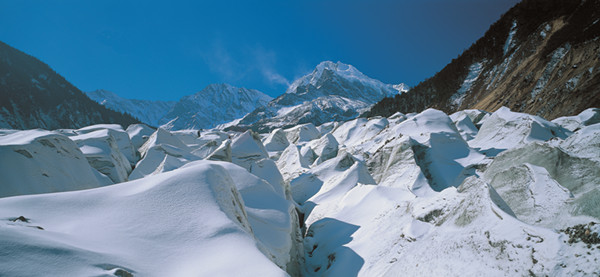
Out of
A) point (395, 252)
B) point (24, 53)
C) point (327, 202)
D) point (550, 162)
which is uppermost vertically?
point (24, 53)

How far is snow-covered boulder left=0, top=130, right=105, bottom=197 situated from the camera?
1030 cm

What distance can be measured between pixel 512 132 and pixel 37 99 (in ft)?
478

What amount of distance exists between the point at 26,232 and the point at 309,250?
1049cm

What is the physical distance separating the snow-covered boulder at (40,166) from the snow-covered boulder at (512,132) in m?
27.6

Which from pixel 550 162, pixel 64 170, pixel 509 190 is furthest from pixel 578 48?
pixel 64 170

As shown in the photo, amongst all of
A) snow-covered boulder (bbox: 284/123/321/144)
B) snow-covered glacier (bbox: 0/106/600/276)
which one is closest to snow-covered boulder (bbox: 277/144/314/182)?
snow-covered glacier (bbox: 0/106/600/276)

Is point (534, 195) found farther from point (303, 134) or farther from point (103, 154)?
point (303, 134)

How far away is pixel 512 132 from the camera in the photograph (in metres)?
21.4

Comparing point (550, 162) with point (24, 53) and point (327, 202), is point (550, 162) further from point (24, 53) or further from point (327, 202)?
point (24, 53)

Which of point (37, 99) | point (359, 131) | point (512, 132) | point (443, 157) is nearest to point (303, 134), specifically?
point (359, 131)

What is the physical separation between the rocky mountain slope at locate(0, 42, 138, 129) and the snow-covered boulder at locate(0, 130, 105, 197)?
104791 millimetres

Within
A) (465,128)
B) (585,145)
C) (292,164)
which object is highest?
(292,164)

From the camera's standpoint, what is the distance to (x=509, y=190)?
8.82 meters

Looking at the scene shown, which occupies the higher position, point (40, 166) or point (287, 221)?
point (40, 166)
